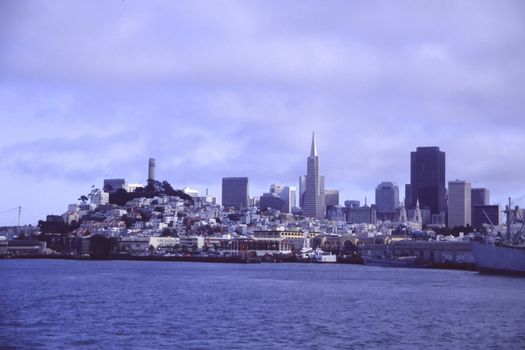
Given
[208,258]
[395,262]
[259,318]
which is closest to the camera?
[259,318]

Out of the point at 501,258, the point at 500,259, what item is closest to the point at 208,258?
the point at 500,259

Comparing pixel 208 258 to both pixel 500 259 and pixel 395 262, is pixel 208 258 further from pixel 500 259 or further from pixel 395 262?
pixel 500 259

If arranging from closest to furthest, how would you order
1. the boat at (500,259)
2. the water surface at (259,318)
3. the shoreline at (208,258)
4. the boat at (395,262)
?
the water surface at (259,318)
the boat at (500,259)
the boat at (395,262)
the shoreline at (208,258)

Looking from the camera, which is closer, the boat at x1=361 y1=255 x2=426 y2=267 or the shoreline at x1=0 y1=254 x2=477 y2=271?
the boat at x1=361 y1=255 x2=426 y2=267

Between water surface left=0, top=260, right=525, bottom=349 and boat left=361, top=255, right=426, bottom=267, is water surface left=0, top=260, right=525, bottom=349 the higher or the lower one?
the lower one

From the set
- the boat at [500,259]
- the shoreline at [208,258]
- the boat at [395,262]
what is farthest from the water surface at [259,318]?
the shoreline at [208,258]

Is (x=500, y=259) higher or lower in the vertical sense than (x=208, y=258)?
higher

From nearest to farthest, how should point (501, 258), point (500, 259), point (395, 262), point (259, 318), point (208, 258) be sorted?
point (259, 318)
point (501, 258)
point (500, 259)
point (395, 262)
point (208, 258)

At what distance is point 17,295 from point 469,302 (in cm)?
2529

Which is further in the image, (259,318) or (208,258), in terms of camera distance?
(208,258)

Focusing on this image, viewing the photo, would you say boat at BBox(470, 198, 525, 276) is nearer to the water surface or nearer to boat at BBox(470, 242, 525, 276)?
boat at BBox(470, 242, 525, 276)

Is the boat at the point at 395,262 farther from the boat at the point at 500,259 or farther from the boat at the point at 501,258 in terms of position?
the boat at the point at 500,259

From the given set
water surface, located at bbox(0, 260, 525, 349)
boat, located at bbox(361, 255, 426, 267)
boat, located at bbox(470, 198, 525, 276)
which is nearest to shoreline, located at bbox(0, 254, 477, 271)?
boat, located at bbox(361, 255, 426, 267)

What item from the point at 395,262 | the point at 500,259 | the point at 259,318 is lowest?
the point at 259,318
